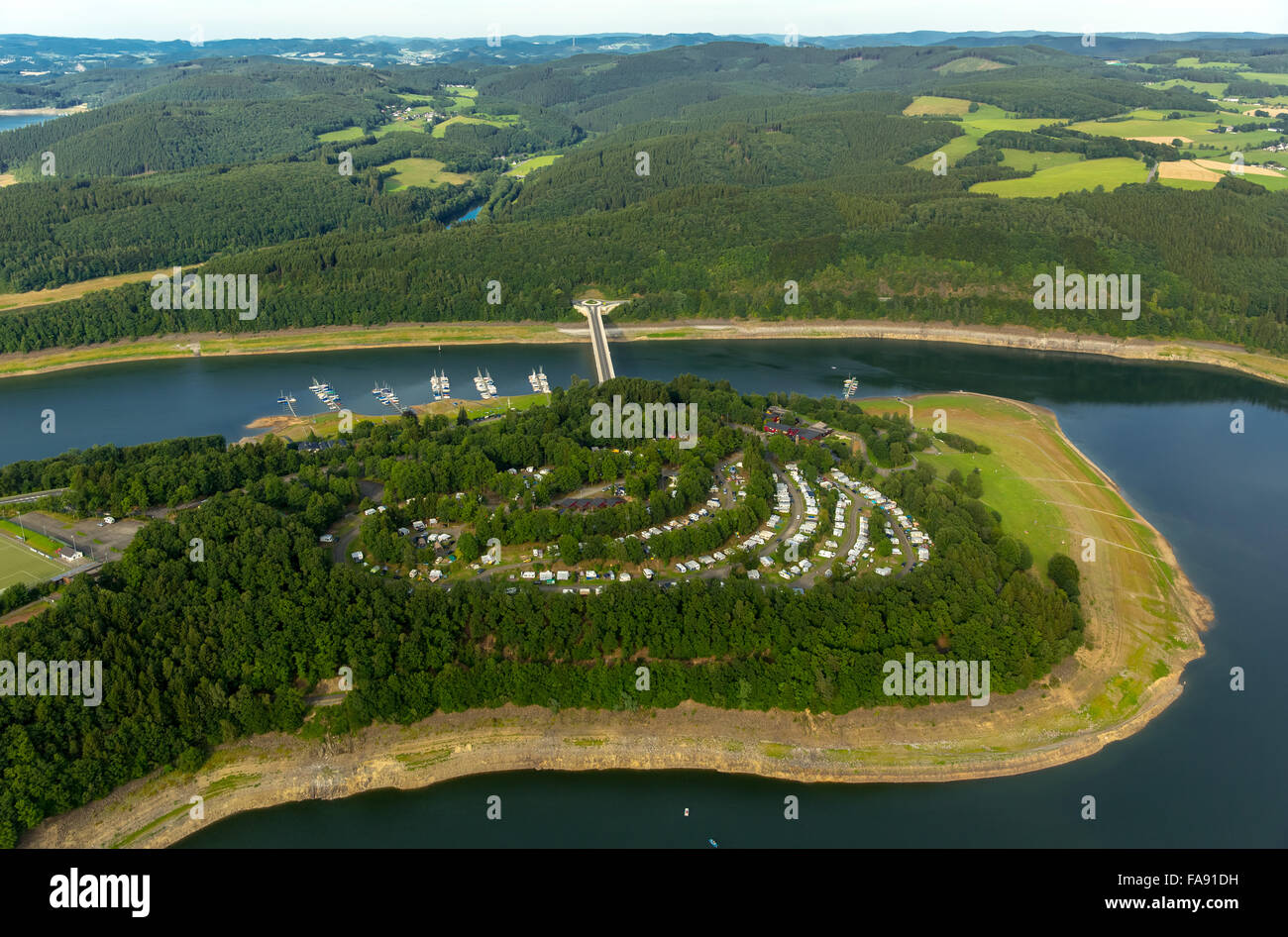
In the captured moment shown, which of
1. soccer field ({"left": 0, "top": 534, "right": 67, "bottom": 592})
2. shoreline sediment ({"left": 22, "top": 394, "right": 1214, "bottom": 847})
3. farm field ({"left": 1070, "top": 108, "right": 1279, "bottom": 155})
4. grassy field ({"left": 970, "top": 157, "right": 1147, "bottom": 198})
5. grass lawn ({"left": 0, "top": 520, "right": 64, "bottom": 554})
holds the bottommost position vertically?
shoreline sediment ({"left": 22, "top": 394, "right": 1214, "bottom": 847})

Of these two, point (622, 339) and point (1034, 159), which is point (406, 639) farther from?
point (1034, 159)

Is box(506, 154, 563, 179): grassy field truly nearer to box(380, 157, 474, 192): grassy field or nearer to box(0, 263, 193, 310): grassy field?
box(380, 157, 474, 192): grassy field

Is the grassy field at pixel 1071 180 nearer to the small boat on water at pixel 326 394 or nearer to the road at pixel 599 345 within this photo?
the road at pixel 599 345

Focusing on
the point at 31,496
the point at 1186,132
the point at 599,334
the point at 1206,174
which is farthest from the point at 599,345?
the point at 1186,132

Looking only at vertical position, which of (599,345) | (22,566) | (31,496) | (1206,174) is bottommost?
(22,566)

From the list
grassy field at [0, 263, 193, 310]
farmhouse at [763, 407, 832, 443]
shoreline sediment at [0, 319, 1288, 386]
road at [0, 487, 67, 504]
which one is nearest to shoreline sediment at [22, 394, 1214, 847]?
road at [0, 487, 67, 504]

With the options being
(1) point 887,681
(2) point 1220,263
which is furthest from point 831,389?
(2) point 1220,263

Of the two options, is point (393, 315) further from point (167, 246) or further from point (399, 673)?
point (399, 673)
